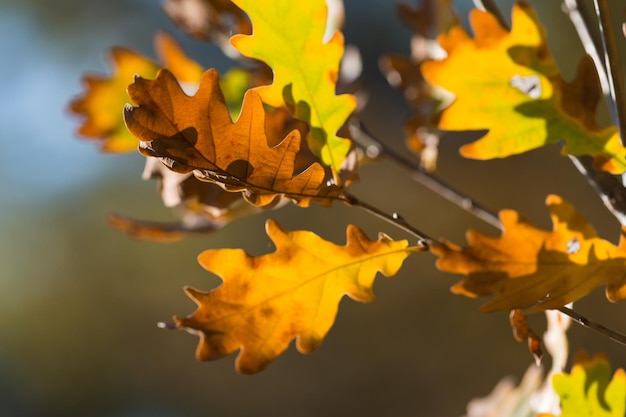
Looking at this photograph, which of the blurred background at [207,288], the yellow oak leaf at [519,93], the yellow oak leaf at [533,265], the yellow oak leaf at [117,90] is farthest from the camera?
the blurred background at [207,288]

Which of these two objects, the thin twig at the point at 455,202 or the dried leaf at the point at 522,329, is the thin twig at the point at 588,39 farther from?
the dried leaf at the point at 522,329

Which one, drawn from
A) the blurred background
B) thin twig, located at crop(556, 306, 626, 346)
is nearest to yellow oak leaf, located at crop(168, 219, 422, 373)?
thin twig, located at crop(556, 306, 626, 346)

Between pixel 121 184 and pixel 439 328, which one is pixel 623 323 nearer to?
pixel 439 328

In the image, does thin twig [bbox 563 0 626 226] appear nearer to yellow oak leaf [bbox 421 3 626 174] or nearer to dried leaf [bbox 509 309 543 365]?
yellow oak leaf [bbox 421 3 626 174]

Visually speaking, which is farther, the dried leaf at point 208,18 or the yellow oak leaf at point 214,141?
the dried leaf at point 208,18

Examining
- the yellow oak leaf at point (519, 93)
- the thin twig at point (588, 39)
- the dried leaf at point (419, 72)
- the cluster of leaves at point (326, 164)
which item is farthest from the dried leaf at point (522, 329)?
the dried leaf at point (419, 72)

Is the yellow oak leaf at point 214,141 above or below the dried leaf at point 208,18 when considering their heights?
below

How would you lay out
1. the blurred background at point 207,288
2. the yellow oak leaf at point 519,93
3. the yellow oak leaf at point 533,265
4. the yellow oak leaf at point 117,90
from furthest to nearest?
1. the blurred background at point 207,288
2. the yellow oak leaf at point 117,90
3. the yellow oak leaf at point 519,93
4. the yellow oak leaf at point 533,265
